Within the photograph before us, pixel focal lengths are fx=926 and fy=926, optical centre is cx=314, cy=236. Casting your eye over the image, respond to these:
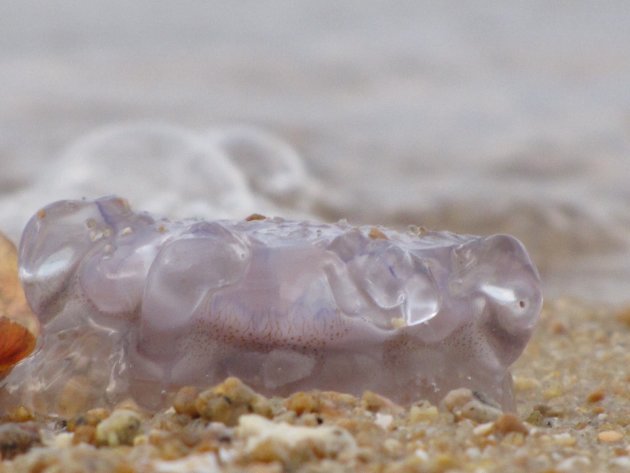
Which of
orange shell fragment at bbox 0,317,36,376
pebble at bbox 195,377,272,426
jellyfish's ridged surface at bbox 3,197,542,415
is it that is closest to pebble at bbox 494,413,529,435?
jellyfish's ridged surface at bbox 3,197,542,415

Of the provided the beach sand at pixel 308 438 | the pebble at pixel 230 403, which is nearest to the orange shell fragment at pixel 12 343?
the beach sand at pixel 308 438

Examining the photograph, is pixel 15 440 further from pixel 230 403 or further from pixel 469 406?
pixel 469 406

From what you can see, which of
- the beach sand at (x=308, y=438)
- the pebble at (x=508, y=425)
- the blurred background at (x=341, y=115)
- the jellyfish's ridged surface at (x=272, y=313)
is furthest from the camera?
the blurred background at (x=341, y=115)

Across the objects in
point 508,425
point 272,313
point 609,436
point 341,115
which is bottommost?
point 341,115

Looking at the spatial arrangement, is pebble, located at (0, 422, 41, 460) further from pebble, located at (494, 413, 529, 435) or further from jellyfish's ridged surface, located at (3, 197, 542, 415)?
pebble, located at (494, 413, 529, 435)

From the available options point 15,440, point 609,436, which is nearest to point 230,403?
point 15,440

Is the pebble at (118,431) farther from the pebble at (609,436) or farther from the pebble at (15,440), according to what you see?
the pebble at (609,436)
